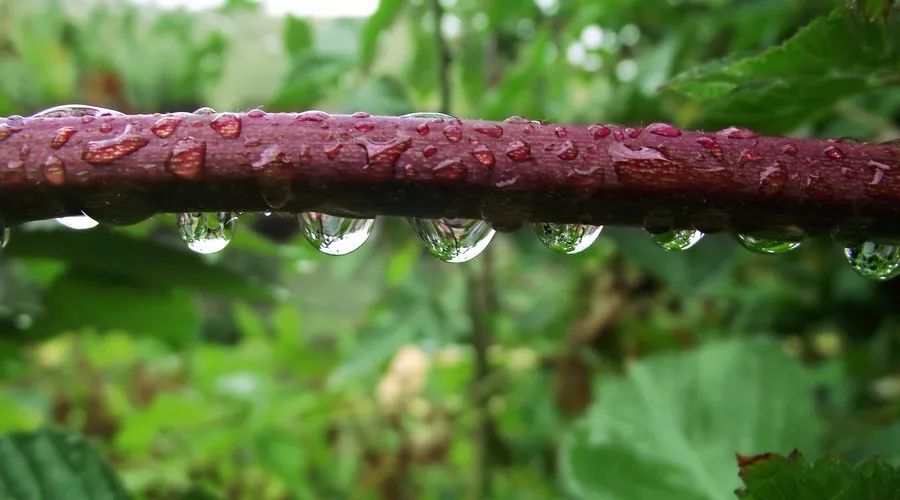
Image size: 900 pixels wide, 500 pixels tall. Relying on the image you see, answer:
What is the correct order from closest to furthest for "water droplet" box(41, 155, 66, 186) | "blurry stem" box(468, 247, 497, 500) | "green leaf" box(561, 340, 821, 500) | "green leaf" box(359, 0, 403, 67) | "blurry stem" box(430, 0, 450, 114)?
"water droplet" box(41, 155, 66, 186) → "green leaf" box(561, 340, 821, 500) → "green leaf" box(359, 0, 403, 67) → "blurry stem" box(430, 0, 450, 114) → "blurry stem" box(468, 247, 497, 500)

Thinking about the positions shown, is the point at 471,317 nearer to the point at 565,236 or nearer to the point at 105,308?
the point at 105,308

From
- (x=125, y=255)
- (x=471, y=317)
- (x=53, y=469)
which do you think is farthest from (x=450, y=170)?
(x=471, y=317)

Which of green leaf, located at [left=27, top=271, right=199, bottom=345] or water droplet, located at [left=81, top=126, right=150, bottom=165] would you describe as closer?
water droplet, located at [left=81, top=126, right=150, bottom=165]

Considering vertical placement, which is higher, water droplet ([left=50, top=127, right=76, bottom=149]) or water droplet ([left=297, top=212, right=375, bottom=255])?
water droplet ([left=50, top=127, right=76, bottom=149])

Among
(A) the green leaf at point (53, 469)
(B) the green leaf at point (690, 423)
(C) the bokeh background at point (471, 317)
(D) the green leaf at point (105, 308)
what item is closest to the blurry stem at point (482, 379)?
(C) the bokeh background at point (471, 317)

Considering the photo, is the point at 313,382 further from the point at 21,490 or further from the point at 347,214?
the point at 347,214

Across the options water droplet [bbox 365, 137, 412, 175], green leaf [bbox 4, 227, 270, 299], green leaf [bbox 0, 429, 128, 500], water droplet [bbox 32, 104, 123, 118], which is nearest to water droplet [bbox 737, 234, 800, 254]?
water droplet [bbox 365, 137, 412, 175]

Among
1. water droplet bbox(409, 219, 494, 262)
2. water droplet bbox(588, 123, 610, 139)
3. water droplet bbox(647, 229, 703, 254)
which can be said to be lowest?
water droplet bbox(409, 219, 494, 262)

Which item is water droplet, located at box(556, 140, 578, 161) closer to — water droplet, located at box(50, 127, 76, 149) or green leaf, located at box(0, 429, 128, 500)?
water droplet, located at box(50, 127, 76, 149)
